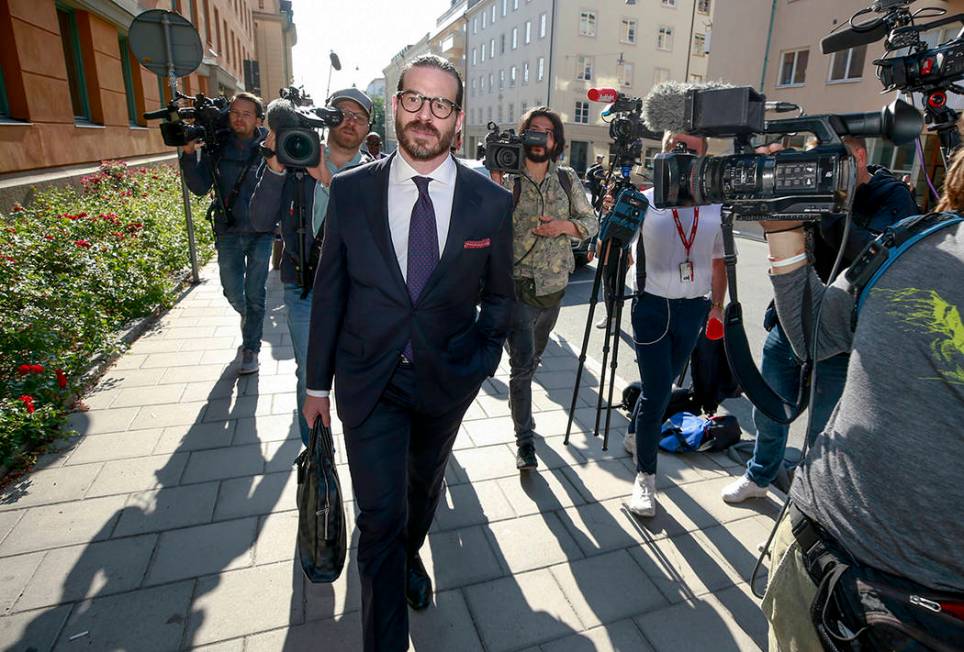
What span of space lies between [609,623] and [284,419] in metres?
2.85

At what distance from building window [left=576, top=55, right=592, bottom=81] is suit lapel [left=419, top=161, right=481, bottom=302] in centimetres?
4341

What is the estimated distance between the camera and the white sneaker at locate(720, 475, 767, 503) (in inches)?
135

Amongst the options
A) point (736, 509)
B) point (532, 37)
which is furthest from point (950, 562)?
point (532, 37)

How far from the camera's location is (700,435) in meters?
4.08

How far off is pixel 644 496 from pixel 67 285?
5.04 m

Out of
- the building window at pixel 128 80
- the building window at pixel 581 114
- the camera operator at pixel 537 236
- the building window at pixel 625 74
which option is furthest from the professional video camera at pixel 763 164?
the building window at pixel 625 74

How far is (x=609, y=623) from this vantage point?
98.3 inches

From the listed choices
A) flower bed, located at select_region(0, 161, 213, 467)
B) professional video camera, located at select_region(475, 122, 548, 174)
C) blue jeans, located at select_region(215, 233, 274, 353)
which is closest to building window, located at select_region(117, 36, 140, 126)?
flower bed, located at select_region(0, 161, 213, 467)

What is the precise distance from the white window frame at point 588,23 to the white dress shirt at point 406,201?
44.1m

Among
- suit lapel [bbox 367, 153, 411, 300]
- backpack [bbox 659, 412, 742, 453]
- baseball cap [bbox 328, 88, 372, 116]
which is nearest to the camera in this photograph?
suit lapel [bbox 367, 153, 411, 300]

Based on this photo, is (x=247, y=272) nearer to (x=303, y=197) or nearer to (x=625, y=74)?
(x=303, y=197)

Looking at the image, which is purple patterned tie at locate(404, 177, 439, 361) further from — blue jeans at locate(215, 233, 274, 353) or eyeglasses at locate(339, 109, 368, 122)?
blue jeans at locate(215, 233, 274, 353)

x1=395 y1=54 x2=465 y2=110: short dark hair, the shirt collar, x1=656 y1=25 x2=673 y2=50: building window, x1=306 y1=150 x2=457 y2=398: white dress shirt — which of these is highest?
x1=656 y1=25 x2=673 y2=50: building window

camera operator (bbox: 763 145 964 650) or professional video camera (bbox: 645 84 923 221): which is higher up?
professional video camera (bbox: 645 84 923 221)
